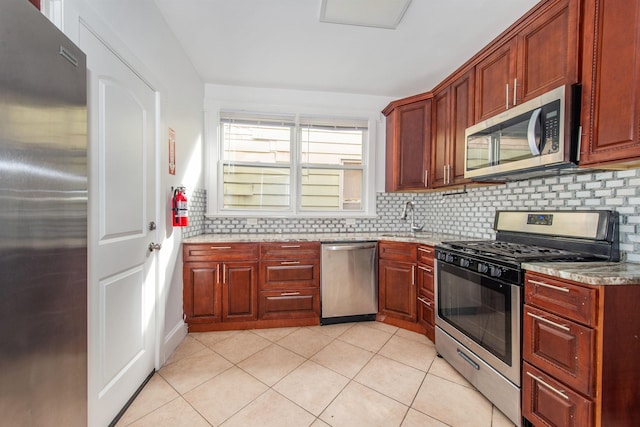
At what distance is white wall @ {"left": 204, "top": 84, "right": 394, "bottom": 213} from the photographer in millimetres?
3100

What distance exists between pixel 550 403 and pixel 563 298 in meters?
0.53

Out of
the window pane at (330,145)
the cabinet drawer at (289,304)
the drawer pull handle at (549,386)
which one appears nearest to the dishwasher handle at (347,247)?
the cabinet drawer at (289,304)

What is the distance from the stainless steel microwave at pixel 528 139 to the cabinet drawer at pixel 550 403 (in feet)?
3.80

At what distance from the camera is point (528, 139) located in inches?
64.4

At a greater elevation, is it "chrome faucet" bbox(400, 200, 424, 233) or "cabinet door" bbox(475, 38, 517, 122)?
"cabinet door" bbox(475, 38, 517, 122)

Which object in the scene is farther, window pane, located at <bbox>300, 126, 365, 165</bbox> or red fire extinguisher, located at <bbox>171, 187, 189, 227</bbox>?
window pane, located at <bbox>300, 126, 365, 165</bbox>

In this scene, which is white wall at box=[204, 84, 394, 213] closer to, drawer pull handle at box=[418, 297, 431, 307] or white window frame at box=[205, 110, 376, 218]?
white window frame at box=[205, 110, 376, 218]

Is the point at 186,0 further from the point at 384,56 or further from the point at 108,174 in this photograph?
the point at 384,56

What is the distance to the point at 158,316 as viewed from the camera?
196 cm

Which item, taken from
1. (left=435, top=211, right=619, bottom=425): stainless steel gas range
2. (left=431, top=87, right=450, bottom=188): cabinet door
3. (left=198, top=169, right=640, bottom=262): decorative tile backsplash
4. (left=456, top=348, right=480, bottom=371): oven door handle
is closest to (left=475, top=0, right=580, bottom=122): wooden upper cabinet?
(left=431, top=87, right=450, bottom=188): cabinet door

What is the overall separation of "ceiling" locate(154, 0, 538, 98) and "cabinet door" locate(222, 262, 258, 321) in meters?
1.99

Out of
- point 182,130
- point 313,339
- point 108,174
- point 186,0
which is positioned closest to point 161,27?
point 186,0

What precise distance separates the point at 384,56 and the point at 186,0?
5.42 feet

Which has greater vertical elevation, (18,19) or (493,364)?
(18,19)
